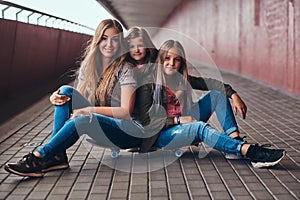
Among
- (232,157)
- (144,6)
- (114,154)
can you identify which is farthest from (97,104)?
(144,6)

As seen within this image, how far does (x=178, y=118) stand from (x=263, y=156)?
694 millimetres

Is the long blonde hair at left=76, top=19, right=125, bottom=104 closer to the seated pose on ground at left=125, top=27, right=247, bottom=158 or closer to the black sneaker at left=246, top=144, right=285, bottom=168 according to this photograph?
the seated pose on ground at left=125, top=27, right=247, bottom=158

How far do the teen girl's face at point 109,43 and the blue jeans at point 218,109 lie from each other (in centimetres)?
81

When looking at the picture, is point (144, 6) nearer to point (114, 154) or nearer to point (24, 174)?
point (114, 154)

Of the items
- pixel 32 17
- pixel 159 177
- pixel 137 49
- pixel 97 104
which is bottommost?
pixel 159 177

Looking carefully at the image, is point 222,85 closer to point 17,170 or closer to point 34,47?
point 17,170

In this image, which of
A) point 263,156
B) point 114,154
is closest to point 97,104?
point 114,154

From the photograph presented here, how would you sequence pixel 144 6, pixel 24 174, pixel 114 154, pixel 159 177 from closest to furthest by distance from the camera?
pixel 24 174 < pixel 159 177 < pixel 114 154 < pixel 144 6

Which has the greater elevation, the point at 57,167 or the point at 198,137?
the point at 198,137

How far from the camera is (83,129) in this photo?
3254 millimetres

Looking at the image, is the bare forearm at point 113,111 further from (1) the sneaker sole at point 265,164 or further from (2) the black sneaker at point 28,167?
(1) the sneaker sole at point 265,164

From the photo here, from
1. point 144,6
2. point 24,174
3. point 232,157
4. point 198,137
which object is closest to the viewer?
point 24,174

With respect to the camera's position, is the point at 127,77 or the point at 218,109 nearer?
the point at 127,77

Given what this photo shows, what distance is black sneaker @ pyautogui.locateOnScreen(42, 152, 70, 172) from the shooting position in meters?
3.27
